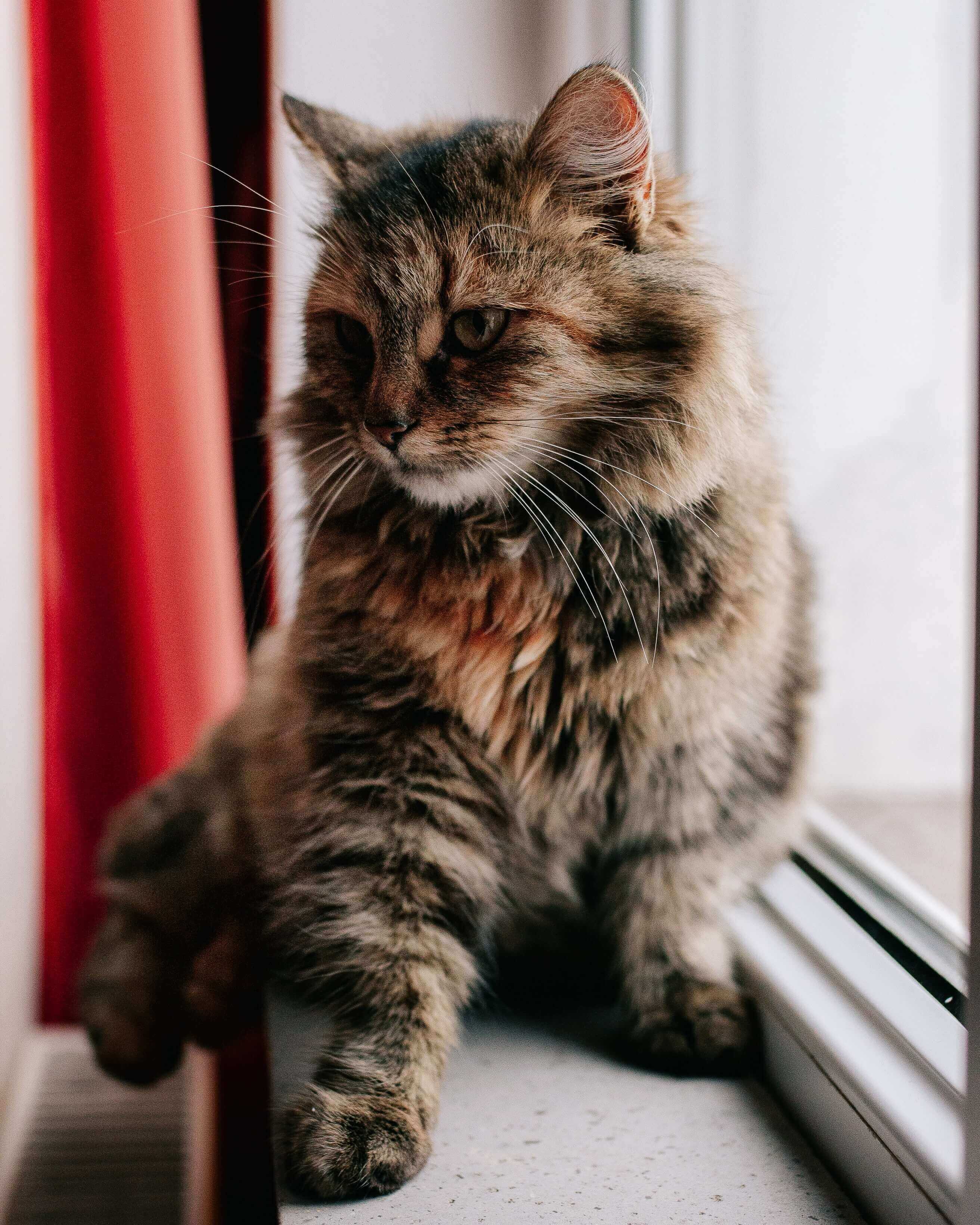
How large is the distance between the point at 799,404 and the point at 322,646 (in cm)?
93

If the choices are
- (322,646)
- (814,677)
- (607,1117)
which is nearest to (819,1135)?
(607,1117)

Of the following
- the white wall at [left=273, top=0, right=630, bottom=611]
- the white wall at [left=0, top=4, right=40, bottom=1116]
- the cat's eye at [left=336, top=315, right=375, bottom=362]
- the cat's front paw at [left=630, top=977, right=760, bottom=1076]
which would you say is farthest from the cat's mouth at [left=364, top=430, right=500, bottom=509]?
the white wall at [left=0, top=4, right=40, bottom=1116]

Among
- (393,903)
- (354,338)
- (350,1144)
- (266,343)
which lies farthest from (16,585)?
(350,1144)

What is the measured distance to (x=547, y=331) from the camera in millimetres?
861

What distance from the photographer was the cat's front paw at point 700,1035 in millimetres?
926

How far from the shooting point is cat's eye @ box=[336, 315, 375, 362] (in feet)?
3.16

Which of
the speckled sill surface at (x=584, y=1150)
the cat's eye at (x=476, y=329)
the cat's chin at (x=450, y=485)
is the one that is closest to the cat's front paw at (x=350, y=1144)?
the speckled sill surface at (x=584, y=1150)

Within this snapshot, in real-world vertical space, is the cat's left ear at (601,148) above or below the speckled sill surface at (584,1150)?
above

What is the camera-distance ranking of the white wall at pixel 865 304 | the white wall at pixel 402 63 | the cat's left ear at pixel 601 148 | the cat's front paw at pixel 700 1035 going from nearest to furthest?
the cat's left ear at pixel 601 148 → the cat's front paw at pixel 700 1035 → the white wall at pixel 402 63 → the white wall at pixel 865 304

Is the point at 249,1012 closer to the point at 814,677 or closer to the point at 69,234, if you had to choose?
the point at 814,677

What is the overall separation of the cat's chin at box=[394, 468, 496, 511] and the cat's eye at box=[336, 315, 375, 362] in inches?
5.8

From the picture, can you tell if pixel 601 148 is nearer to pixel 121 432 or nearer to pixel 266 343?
pixel 266 343

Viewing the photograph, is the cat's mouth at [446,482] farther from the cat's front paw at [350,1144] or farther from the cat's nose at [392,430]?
the cat's front paw at [350,1144]

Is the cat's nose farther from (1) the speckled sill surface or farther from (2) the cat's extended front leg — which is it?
(1) the speckled sill surface
